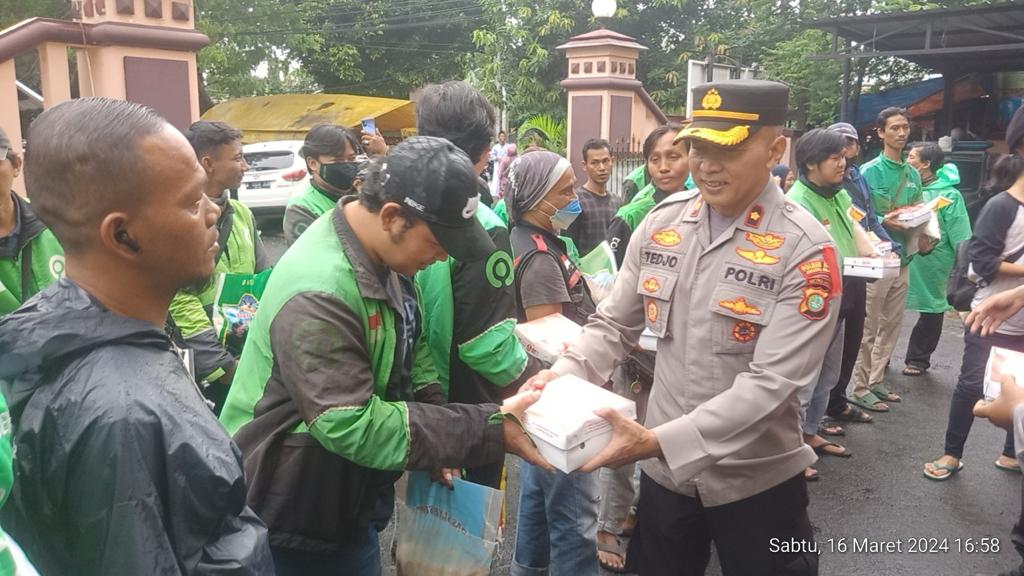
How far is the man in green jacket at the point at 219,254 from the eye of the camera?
317cm

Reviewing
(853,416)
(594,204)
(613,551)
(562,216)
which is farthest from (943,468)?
(562,216)

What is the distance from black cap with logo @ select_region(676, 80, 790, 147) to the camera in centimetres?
211

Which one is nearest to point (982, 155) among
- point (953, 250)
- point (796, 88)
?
point (796, 88)

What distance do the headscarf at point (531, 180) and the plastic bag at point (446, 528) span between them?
1.24 m

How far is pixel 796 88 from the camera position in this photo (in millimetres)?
16141

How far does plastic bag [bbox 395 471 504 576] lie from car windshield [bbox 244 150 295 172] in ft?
39.9

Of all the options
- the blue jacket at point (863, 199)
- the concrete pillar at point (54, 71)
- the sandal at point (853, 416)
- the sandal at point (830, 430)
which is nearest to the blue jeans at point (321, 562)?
the sandal at point (830, 430)

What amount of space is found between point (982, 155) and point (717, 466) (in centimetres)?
1256

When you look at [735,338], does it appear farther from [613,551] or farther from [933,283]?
[933,283]

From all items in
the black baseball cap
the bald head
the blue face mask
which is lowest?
the blue face mask

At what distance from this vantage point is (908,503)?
163 inches

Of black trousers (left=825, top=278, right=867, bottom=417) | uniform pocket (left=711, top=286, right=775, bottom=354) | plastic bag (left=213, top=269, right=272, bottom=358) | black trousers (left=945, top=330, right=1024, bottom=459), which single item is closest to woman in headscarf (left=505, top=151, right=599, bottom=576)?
uniform pocket (left=711, top=286, right=775, bottom=354)

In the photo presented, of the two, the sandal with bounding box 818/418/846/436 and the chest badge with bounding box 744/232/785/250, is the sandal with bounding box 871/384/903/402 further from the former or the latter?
the chest badge with bounding box 744/232/785/250

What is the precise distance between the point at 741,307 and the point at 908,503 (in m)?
2.84
